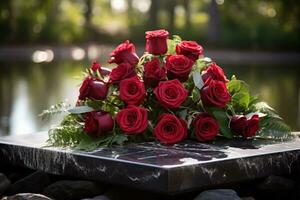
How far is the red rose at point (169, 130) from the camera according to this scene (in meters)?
3.29

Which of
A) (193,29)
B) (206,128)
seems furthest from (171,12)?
(206,128)

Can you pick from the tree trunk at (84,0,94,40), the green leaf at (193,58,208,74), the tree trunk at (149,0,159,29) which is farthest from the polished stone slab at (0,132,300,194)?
the tree trunk at (149,0,159,29)

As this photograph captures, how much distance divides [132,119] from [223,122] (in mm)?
405

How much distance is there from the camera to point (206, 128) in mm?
3355

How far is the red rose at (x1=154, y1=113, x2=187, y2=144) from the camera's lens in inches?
129

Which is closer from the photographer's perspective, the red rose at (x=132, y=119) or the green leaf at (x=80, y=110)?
the red rose at (x=132, y=119)

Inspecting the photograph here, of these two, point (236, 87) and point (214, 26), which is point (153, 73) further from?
point (214, 26)

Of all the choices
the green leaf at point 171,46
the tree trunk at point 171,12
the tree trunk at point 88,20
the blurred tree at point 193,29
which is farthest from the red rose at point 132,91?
the tree trunk at point 171,12

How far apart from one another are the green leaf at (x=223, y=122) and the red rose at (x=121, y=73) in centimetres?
39

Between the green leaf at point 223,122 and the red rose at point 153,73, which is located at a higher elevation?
the red rose at point 153,73

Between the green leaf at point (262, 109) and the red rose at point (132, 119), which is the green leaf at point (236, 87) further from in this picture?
the red rose at point (132, 119)

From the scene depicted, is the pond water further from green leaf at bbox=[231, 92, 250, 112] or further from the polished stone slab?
green leaf at bbox=[231, 92, 250, 112]

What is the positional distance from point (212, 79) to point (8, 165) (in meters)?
0.97

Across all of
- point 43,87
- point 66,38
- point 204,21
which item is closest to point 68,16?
point 66,38
